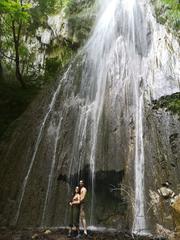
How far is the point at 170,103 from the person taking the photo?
12.7 m

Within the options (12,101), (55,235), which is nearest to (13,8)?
(12,101)

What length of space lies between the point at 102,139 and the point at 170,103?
9.80 feet

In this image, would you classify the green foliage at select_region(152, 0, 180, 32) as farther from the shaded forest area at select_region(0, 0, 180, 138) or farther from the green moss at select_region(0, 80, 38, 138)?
the green moss at select_region(0, 80, 38, 138)

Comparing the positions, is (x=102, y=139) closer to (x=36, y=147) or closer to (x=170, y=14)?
(x=36, y=147)

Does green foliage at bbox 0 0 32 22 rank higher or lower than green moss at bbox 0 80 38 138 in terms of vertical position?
higher

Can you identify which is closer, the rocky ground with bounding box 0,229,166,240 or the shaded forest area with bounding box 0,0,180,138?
the rocky ground with bounding box 0,229,166,240

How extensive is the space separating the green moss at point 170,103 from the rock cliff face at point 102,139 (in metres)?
0.18

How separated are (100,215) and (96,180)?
127 cm

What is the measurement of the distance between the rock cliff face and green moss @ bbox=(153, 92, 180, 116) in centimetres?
18

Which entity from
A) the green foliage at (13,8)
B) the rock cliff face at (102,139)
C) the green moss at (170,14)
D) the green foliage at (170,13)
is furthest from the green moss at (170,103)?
the green foliage at (13,8)

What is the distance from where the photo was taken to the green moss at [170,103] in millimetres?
12602

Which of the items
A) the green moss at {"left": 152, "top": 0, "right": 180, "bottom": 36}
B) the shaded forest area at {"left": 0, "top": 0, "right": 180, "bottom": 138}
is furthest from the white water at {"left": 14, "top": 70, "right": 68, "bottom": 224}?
the green moss at {"left": 152, "top": 0, "right": 180, "bottom": 36}

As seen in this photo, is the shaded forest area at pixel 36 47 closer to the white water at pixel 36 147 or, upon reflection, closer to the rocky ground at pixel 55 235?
the white water at pixel 36 147

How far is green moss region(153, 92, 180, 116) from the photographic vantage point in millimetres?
12602
